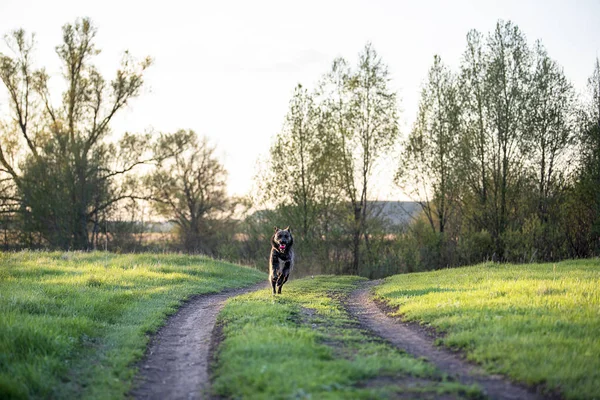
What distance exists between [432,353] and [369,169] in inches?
1271

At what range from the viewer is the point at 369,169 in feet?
137

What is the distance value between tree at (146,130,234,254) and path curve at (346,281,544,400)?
45.7 metres

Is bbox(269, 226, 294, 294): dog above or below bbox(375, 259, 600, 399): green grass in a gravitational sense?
above

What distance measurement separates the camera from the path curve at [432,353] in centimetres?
774

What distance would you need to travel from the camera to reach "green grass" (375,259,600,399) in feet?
26.2

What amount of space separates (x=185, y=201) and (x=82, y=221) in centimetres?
1807

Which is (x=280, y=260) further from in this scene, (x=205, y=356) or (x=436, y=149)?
(x=436, y=149)

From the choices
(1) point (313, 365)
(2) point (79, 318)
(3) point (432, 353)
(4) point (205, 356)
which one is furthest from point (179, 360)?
(3) point (432, 353)

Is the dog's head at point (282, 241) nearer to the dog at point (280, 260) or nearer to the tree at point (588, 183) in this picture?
the dog at point (280, 260)

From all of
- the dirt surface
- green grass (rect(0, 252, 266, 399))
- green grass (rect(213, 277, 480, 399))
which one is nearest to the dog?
green grass (rect(0, 252, 266, 399))

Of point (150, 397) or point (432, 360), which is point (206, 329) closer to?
point (150, 397)

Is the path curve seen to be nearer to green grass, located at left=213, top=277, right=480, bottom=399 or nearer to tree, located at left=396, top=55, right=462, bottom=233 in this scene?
green grass, located at left=213, top=277, right=480, bottom=399

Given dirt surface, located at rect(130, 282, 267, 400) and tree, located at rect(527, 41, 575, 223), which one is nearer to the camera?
dirt surface, located at rect(130, 282, 267, 400)

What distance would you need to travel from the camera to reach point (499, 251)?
128ft
